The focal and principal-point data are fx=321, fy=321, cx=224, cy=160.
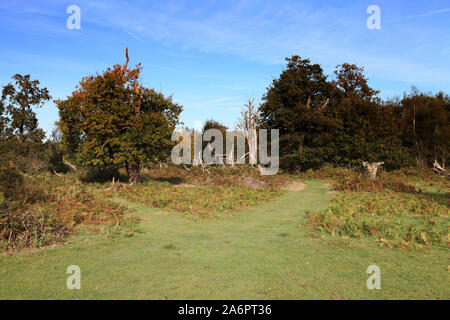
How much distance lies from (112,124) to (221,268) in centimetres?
1536

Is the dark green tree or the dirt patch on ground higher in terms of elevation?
the dark green tree

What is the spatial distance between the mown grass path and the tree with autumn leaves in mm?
11208

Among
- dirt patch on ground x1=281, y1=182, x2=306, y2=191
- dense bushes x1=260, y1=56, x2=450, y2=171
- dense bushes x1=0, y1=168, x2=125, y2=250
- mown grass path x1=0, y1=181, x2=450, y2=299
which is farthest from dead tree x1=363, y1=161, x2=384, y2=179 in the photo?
dense bushes x1=0, y1=168, x2=125, y2=250

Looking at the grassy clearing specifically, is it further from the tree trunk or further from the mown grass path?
the mown grass path

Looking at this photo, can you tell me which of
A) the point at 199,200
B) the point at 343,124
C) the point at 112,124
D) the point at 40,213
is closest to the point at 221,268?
the point at 40,213

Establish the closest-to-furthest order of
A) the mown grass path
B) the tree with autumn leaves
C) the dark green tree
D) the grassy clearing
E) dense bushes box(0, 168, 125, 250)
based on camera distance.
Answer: the mown grass path < dense bushes box(0, 168, 125, 250) < the grassy clearing < the tree with autumn leaves < the dark green tree

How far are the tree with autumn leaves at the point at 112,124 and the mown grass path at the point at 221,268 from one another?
11208 millimetres

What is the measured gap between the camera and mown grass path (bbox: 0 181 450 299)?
15.4 feet

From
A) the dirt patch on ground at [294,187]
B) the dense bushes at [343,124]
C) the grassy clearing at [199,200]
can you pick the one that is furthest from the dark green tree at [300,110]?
the grassy clearing at [199,200]

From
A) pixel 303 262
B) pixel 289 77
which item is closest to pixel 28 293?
pixel 303 262

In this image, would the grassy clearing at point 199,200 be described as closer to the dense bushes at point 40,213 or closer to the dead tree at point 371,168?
the dense bushes at point 40,213

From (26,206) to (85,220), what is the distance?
169 centimetres

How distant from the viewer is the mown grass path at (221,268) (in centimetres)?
470

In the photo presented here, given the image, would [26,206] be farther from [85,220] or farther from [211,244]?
[211,244]
